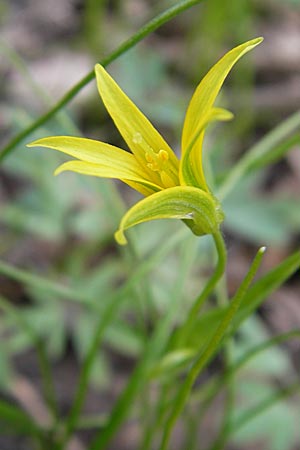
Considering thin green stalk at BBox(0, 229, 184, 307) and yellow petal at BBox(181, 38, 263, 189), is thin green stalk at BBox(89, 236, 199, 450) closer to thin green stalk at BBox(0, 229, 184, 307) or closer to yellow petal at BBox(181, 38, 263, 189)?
thin green stalk at BBox(0, 229, 184, 307)

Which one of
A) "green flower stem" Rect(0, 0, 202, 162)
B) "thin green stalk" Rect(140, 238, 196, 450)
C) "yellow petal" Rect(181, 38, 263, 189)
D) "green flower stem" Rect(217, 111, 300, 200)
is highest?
"green flower stem" Rect(0, 0, 202, 162)

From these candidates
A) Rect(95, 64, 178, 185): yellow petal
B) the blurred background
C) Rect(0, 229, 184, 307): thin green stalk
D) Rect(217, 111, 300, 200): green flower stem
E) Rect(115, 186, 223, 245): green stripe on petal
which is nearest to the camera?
Rect(115, 186, 223, 245): green stripe on petal

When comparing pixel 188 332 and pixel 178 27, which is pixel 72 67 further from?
pixel 188 332

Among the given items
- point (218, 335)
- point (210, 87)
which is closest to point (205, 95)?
point (210, 87)

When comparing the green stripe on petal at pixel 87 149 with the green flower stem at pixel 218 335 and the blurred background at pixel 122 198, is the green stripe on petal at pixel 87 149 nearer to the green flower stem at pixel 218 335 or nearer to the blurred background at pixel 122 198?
the green flower stem at pixel 218 335

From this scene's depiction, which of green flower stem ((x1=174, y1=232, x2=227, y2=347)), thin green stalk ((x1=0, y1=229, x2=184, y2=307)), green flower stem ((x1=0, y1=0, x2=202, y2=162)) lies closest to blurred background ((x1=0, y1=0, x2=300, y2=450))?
thin green stalk ((x1=0, y1=229, x2=184, y2=307))

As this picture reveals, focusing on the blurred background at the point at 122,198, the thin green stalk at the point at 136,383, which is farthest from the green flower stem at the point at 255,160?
the thin green stalk at the point at 136,383

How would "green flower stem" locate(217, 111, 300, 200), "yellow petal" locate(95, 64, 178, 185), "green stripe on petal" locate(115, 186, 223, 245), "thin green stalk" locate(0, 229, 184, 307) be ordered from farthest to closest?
"green flower stem" locate(217, 111, 300, 200) < "thin green stalk" locate(0, 229, 184, 307) < "yellow petal" locate(95, 64, 178, 185) < "green stripe on petal" locate(115, 186, 223, 245)
